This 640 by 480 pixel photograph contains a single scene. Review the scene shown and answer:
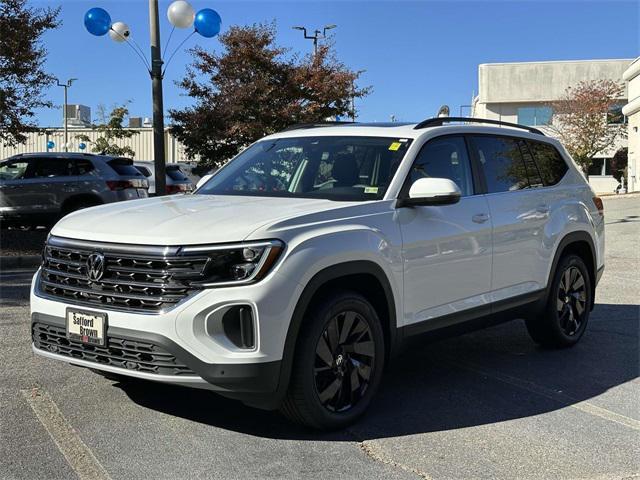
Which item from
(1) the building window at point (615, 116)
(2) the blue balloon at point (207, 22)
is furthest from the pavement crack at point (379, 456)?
(1) the building window at point (615, 116)

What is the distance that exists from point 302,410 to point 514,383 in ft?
6.40

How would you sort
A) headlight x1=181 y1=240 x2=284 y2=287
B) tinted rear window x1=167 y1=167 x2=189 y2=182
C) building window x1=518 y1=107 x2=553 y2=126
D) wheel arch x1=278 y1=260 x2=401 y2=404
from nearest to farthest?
headlight x1=181 y1=240 x2=284 y2=287
wheel arch x1=278 y1=260 x2=401 y2=404
tinted rear window x1=167 y1=167 x2=189 y2=182
building window x1=518 y1=107 x2=553 y2=126

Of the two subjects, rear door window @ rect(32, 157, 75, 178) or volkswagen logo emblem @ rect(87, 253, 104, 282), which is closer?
volkswagen logo emblem @ rect(87, 253, 104, 282)

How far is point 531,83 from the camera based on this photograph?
161 ft

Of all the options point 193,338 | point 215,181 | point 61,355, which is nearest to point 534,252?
point 215,181

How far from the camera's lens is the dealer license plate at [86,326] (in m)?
3.84

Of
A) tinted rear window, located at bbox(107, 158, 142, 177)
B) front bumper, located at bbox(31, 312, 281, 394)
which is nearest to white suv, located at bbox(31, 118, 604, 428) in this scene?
front bumper, located at bbox(31, 312, 281, 394)

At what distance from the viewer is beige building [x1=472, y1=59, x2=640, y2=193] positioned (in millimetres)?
48156

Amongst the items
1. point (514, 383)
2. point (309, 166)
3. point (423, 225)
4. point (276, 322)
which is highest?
point (309, 166)

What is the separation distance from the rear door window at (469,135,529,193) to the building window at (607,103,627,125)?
133 feet

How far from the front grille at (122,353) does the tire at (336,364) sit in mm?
600

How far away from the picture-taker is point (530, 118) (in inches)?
1922

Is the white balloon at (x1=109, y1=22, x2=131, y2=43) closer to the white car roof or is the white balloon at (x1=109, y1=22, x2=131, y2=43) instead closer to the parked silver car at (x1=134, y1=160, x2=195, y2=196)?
the parked silver car at (x1=134, y1=160, x2=195, y2=196)

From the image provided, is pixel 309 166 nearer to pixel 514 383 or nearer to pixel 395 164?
pixel 395 164
